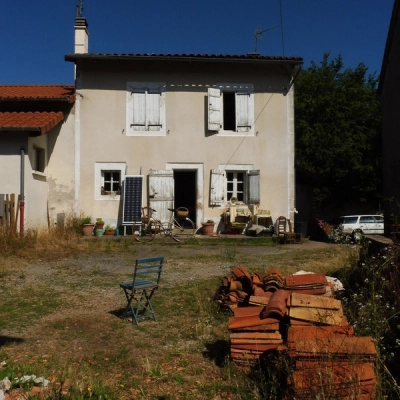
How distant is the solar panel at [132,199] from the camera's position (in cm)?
1320

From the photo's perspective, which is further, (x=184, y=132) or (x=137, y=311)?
(x=184, y=132)

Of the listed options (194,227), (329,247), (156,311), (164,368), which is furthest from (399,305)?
(194,227)

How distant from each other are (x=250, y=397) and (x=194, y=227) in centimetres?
1052

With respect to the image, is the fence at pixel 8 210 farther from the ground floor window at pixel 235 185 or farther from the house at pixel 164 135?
the ground floor window at pixel 235 185

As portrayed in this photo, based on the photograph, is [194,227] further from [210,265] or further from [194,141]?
[210,265]

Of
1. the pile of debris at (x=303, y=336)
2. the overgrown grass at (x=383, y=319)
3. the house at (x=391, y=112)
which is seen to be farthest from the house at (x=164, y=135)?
the overgrown grass at (x=383, y=319)

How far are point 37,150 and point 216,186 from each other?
5.62m

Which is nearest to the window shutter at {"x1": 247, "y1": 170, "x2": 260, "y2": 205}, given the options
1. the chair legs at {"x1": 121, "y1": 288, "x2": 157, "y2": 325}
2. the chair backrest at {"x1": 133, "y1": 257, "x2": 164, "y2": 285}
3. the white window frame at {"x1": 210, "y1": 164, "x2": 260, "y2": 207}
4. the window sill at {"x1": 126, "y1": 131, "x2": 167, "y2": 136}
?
the white window frame at {"x1": 210, "y1": 164, "x2": 260, "y2": 207}

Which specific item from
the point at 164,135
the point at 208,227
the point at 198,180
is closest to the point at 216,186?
the point at 198,180

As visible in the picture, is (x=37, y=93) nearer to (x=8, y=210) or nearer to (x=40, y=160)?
(x=40, y=160)

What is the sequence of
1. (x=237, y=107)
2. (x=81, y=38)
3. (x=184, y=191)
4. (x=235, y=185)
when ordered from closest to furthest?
(x=237, y=107) → (x=235, y=185) → (x=81, y=38) → (x=184, y=191)

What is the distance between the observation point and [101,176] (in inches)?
543

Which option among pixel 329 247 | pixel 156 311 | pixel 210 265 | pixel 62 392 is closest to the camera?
pixel 62 392

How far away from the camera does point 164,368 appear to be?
3928 millimetres
